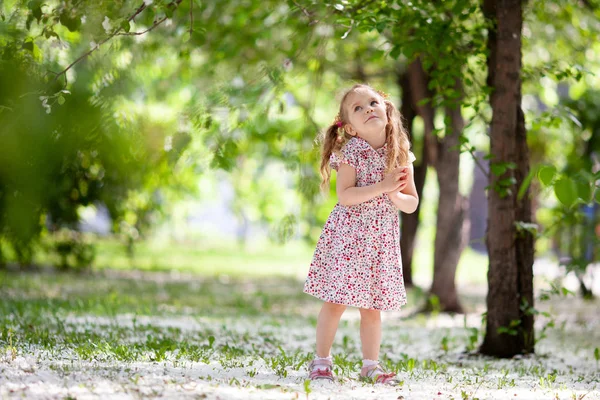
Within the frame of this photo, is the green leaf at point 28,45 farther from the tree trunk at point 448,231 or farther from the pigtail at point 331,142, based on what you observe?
the tree trunk at point 448,231

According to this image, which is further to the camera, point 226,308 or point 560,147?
point 560,147

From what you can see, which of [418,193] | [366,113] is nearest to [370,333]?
[366,113]

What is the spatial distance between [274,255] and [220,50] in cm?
1222

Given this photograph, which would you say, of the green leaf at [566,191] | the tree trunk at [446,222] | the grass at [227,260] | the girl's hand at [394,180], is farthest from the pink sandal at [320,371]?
the grass at [227,260]

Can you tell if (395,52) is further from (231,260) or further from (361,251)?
(231,260)

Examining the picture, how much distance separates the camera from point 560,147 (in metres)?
12.8

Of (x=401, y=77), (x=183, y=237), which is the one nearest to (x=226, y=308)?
(x=401, y=77)

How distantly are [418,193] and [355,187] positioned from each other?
7095mm

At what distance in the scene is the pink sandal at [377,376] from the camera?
12.4 feet

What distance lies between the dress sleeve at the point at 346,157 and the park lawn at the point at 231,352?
1120 millimetres

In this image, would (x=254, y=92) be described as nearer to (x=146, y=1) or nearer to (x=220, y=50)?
(x=146, y=1)

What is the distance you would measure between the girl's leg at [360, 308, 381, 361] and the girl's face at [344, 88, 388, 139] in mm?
949

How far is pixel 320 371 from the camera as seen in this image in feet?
12.3

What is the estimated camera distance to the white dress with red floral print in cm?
378
